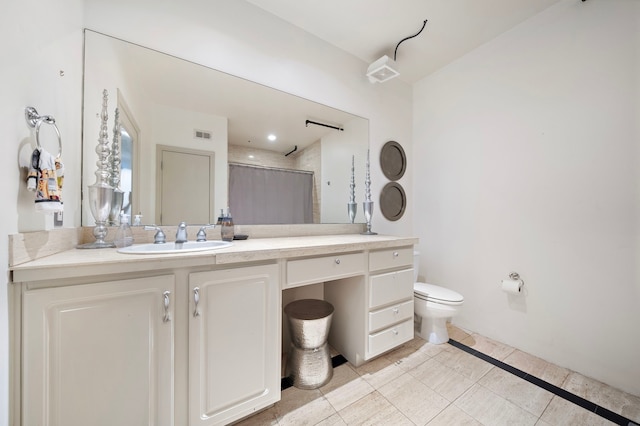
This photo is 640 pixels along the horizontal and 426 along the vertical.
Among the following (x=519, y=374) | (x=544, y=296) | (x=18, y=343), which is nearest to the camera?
(x=18, y=343)

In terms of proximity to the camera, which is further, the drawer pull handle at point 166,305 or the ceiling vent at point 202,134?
the ceiling vent at point 202,134

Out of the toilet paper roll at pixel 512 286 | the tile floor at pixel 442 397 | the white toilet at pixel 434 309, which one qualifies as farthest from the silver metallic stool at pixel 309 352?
the toilet paper roll at pixel 512 286

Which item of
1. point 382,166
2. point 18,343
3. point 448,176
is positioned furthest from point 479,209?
point 18,343

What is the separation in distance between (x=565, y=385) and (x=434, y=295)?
83 cm

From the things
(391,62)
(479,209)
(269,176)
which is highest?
(391,62)

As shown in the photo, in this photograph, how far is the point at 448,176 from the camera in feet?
7.52

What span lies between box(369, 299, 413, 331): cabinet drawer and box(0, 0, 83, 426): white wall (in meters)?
1.53

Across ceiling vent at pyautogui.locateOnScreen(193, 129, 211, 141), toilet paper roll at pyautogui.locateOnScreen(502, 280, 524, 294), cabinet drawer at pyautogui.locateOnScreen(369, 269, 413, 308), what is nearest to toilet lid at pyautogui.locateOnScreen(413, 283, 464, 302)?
cabinet drawer at pyautogui.locateOnScreen(369, 269, 413, 308)

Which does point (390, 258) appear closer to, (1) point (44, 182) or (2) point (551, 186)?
(2) point (551, 186)

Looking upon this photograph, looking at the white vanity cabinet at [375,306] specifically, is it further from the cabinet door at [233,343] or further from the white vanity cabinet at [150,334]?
the cabinet door at [233,343]

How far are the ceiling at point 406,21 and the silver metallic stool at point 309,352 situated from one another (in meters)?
2.13

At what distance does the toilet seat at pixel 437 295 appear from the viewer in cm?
179

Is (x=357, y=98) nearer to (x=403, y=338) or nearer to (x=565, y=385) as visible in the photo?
(x=403, y=338)

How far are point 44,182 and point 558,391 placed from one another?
2.64 metres
